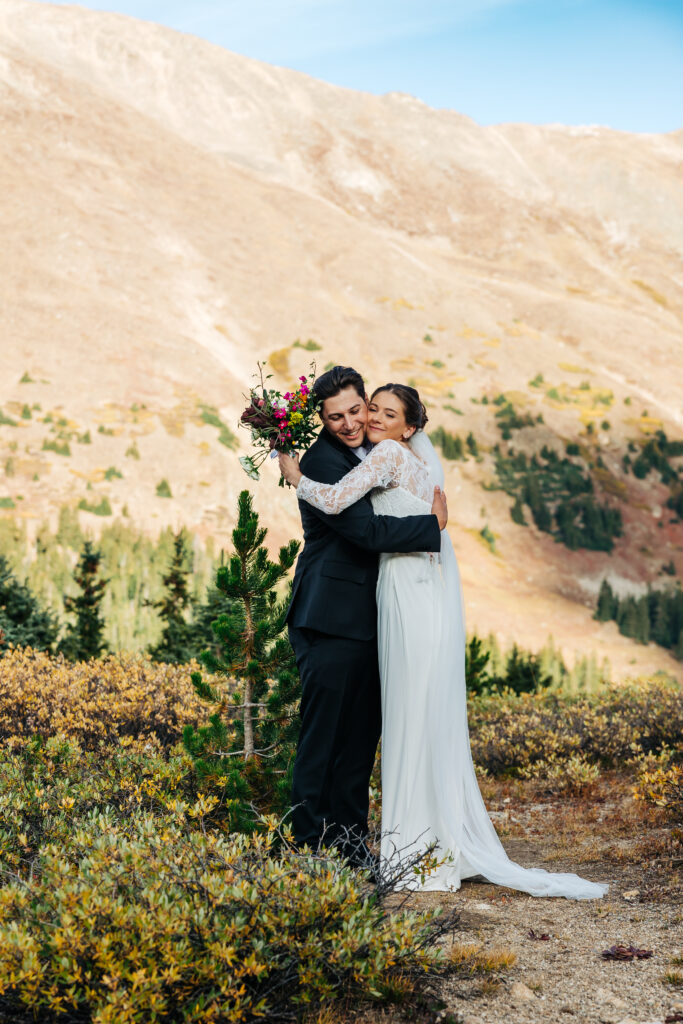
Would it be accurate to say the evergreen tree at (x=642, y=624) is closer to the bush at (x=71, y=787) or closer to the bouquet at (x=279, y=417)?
the bush at (x=71, y=787)

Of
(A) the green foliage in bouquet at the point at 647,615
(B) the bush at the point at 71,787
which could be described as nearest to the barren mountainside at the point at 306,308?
(A) the green foliage in bouquet at the point at 647,615

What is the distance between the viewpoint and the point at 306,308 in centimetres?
3806

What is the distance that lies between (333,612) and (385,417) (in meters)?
0.97

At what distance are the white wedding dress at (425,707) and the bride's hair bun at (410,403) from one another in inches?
5.4

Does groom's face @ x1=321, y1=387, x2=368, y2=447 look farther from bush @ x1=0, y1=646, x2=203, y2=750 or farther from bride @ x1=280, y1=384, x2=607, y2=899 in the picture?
bush @ x1=0, y1=646, x2=203, y2=750

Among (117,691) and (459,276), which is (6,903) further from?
(459,276)

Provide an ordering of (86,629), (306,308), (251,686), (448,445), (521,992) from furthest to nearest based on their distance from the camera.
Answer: (306,308)
(448,445)
(86,629)
(251,686)
(521,992)

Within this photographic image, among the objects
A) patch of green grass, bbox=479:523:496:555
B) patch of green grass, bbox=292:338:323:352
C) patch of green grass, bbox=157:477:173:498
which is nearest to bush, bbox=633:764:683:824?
patch of green grass, bbox=157:477:173:498

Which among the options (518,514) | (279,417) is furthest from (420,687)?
(518,514)

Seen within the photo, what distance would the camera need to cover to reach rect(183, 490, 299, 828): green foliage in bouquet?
15.0 ft

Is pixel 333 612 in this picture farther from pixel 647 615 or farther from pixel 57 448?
pixel 647 615

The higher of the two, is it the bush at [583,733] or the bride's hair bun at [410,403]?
the bride's hair bun at [410,403]

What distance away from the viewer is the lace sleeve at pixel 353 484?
4.15 meters

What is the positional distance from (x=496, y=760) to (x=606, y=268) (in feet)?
175
